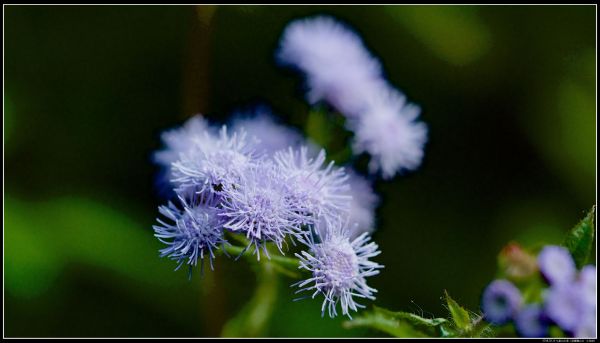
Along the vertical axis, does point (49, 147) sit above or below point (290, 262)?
below

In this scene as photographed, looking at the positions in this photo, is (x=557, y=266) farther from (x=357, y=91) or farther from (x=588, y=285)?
(x=357, y=91)

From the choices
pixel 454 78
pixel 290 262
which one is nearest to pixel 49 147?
pixel 290 262

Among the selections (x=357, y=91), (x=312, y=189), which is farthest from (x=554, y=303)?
(x=357, y=91)

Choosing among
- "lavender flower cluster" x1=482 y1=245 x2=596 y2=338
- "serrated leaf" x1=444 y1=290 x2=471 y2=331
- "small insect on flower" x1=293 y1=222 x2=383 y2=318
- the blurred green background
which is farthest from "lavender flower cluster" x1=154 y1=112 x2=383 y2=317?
the blurred green background

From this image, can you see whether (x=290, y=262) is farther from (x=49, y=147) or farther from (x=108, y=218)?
(x=49, y=147)

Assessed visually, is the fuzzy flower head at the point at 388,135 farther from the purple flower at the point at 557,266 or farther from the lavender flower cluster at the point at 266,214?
the purple flower at the point at 557,266

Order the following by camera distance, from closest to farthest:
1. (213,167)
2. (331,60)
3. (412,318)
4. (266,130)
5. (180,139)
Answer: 1. (412,318)
2. (213,167)
3. (180,139)
4. (266,130)
5. (331,60)
